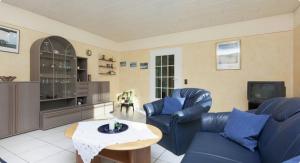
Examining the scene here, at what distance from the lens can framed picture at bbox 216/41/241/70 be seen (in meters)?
3.92

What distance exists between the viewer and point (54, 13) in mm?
3492

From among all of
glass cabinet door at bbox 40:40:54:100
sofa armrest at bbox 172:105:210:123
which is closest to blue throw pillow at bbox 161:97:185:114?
sofa armrest at bbox 172:105:210:123

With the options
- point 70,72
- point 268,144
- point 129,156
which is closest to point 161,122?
point 129,156

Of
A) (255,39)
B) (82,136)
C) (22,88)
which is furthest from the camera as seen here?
(255,39)

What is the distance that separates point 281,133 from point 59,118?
3728mm

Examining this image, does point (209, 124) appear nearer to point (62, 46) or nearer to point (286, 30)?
point (286, 30)

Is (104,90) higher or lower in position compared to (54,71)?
lower

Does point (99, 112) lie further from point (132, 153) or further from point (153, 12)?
point (132, 153)

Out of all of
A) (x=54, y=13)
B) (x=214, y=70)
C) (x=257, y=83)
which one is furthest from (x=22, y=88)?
(x=257, y=83)

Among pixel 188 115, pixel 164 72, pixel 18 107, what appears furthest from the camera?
pixel 164 72

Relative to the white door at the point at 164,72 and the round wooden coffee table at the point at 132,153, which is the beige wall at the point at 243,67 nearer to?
the white door at the point at 164,72

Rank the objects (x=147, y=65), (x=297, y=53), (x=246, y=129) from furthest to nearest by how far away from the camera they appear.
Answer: (x=147, y=65) < (x=297, y=53) < (x=246, y=129)

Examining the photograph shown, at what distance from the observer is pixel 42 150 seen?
2316 mm

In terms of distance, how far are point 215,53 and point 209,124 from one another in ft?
9.10
